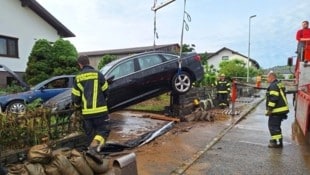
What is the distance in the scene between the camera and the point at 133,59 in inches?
415

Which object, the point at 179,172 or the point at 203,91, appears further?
the point at 203,91

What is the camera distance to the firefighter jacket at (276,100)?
8.23m

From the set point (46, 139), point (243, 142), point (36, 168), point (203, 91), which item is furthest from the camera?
point (203, 91)

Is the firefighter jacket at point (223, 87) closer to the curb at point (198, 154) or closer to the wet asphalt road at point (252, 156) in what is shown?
the curb at point (198, 154)

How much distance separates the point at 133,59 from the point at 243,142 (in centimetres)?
384

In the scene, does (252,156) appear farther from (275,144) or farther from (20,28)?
(20,28)

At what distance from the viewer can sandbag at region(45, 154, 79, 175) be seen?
14.8ft

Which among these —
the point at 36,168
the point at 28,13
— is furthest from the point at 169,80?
the point at 28,13

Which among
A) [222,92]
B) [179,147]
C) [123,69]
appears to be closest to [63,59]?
[222,92]

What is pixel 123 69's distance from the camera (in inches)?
404

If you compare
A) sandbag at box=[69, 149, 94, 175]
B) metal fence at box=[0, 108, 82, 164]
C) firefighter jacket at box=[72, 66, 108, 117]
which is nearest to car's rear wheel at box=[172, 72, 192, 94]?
metal fence at box=[0, 108, 82, 164]

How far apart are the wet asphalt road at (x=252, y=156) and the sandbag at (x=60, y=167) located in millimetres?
2165

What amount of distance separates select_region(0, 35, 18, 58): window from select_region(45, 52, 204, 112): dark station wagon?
11.7 meters

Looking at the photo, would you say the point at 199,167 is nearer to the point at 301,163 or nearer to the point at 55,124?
the point at 301,163
